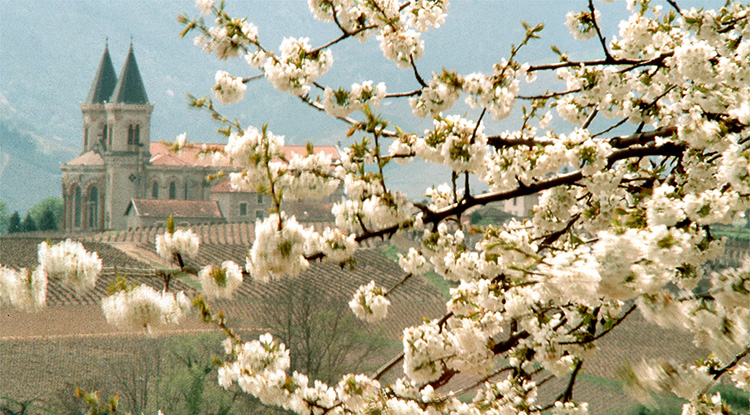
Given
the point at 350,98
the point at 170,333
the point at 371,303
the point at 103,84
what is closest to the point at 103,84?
the point at 103,84

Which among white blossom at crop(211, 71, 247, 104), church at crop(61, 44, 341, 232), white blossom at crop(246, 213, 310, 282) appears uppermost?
church at crop(61, 44, 341, 232)

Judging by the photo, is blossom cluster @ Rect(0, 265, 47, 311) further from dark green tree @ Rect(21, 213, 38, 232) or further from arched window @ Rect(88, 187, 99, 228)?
arched window @ Rect(88, 187, 99, 228)

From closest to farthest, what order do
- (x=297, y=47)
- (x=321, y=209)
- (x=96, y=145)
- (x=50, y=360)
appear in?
1. (x=297, y=47)
2. (x=50, y=360)
3. (x=321, y=209)
4. (x=96, y=145)

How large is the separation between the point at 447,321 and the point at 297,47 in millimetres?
1296

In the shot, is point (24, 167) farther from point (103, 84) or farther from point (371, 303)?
point (371, 303)

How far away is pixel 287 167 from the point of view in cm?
252

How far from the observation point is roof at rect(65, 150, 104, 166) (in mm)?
62406

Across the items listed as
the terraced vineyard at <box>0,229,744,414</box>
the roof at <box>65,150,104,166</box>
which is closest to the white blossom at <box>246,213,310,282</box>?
the terraced vineyard at <box>0,229,744,414</box>

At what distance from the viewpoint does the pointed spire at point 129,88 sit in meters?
64.6

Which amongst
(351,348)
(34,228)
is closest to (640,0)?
(351,348)

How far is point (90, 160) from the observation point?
206 ft

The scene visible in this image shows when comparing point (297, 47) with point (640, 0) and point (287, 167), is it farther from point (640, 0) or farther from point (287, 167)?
point (640, 0)

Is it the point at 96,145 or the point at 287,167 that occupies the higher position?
the point at 96,145

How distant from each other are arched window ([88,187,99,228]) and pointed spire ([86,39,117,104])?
10.0 meters
